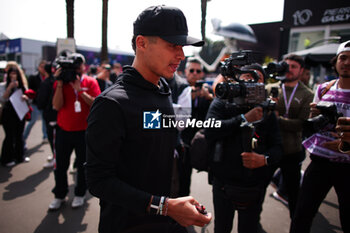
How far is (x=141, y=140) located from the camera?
43.7 inches

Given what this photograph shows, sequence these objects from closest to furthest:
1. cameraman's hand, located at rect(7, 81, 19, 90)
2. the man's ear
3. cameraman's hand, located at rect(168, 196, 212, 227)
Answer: cameraman's hand, located at rect(168, 196, 212, 227) → the man's ear → cameraman's hand, located at rect(7, 81, 19, 90)

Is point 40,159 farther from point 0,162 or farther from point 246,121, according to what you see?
point 246,121

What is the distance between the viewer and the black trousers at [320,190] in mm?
1950

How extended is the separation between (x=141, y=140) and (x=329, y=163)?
5.97 feet

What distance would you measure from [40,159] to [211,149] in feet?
14.5

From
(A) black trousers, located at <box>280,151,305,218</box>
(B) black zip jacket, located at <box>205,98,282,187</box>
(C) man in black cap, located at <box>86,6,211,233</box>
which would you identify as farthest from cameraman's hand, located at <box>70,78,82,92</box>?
(A) black trousers, located at <box>280,151,305,218</box>

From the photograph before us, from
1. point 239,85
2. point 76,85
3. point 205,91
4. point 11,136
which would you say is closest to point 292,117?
point 205,91

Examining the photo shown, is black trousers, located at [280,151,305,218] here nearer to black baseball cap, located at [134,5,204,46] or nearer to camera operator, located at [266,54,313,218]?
camera operator, located at [266,54,313,218]

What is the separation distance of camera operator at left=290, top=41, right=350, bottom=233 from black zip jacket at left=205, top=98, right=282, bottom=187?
404 mm

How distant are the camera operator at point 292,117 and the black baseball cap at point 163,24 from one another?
1910 mm

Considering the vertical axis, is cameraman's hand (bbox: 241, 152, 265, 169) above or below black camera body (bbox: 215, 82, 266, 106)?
below

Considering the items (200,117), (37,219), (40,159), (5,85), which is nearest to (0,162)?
(40,159)

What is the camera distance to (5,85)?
4.39 metres

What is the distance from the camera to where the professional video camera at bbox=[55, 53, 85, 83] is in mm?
2922
